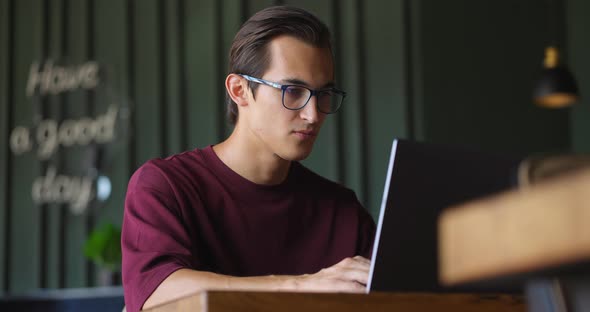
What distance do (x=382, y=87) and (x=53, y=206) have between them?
7.63 ft

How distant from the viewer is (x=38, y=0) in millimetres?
5582

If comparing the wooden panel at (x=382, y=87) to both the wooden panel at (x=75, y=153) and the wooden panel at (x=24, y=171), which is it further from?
the wooden panel at (x=24, y=171)

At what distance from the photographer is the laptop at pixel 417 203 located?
1245 mm

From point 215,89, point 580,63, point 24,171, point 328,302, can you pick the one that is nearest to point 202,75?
point 215,89

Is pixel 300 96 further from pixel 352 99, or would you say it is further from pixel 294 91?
pixel 352 99

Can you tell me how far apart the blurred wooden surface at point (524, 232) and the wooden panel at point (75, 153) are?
15.9ft

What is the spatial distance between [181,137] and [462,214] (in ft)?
14.7

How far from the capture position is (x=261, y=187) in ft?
5.78

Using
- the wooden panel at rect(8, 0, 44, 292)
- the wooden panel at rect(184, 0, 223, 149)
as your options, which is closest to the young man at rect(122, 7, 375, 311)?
the wooden panel at rect(184, 0, 223, 149)

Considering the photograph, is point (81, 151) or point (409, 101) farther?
point (81, 151)

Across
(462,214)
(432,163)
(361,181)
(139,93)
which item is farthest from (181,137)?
(462,214)

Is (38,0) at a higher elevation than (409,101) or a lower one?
higher

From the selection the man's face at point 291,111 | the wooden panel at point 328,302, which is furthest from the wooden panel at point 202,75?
the wooden panel at point 328,302

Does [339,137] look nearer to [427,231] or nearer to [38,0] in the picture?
[38,0]
